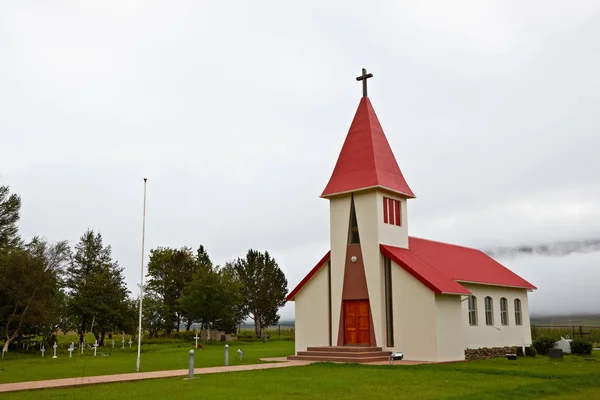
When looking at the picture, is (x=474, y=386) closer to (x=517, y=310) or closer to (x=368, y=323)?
(x=368, y=323)

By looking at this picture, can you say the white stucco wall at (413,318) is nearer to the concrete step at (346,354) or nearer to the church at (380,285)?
the church at (380,285)

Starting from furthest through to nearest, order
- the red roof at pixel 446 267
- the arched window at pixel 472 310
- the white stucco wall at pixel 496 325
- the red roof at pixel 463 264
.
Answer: the red roof at pixel 463 264 < the arched window at pixel 472 310 < the white stucco wall at pixel 496 325 < the red roof at pixel 446 267

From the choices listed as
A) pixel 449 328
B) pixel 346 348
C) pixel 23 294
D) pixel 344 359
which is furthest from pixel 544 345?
pixel 23 294

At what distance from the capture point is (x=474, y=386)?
1575 centimetres

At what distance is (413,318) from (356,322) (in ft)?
9.95

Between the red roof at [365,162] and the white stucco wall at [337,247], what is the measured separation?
0.79 m

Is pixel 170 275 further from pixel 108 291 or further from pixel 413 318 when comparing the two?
pixel 413 318

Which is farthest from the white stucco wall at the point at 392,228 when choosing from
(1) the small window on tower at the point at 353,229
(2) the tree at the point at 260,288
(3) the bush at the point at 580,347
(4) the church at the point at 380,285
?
(2) the tree at the point at 260,288

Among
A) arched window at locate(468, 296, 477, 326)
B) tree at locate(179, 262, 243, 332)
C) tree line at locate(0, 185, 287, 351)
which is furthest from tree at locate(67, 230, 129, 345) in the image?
arched window at locate(468, 296, 477, 326)

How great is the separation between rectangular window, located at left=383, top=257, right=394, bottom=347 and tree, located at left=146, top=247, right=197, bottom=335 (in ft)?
134

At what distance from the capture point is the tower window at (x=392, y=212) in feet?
92.8

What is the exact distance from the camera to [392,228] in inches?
1121

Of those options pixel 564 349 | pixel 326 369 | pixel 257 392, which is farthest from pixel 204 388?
pixel 564 349

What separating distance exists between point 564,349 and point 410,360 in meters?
10.7
